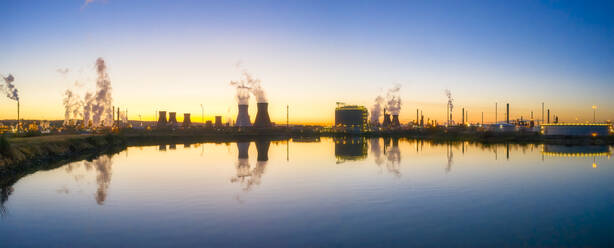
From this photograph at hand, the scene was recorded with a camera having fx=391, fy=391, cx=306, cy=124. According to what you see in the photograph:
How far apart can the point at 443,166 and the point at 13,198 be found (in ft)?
70.0

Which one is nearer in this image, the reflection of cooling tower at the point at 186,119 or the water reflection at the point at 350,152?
the water reflection at the point at 350,152

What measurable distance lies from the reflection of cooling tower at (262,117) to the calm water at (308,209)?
76.6 meters

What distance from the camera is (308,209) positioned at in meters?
11.6

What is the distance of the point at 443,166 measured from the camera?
24.1 meters

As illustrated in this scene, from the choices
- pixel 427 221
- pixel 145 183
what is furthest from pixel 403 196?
pixel 145 183

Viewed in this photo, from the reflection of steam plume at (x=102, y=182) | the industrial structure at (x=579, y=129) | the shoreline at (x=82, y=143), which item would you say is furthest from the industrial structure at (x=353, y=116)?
the reflection of steam plume at (x=102, y=182)

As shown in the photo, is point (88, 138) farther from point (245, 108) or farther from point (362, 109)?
point (362, 109)

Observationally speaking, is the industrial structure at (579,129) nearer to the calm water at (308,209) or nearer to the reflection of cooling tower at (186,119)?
the calm water at (308,209)

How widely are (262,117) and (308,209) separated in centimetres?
8684

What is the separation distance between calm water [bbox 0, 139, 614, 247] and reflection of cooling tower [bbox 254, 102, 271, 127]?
76617 millimetres

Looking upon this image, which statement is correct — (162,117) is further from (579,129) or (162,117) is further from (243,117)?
(579,129)

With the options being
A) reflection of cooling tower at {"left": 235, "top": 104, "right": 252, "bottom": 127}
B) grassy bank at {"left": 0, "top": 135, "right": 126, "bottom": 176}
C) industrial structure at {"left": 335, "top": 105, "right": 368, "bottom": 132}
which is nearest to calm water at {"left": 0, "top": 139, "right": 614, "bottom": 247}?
grassy bank at {"left": 0, "top": 135, "right": 126, "bottom": 176}

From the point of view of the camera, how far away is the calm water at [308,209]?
862 centimetres

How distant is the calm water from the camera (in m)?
8.62
